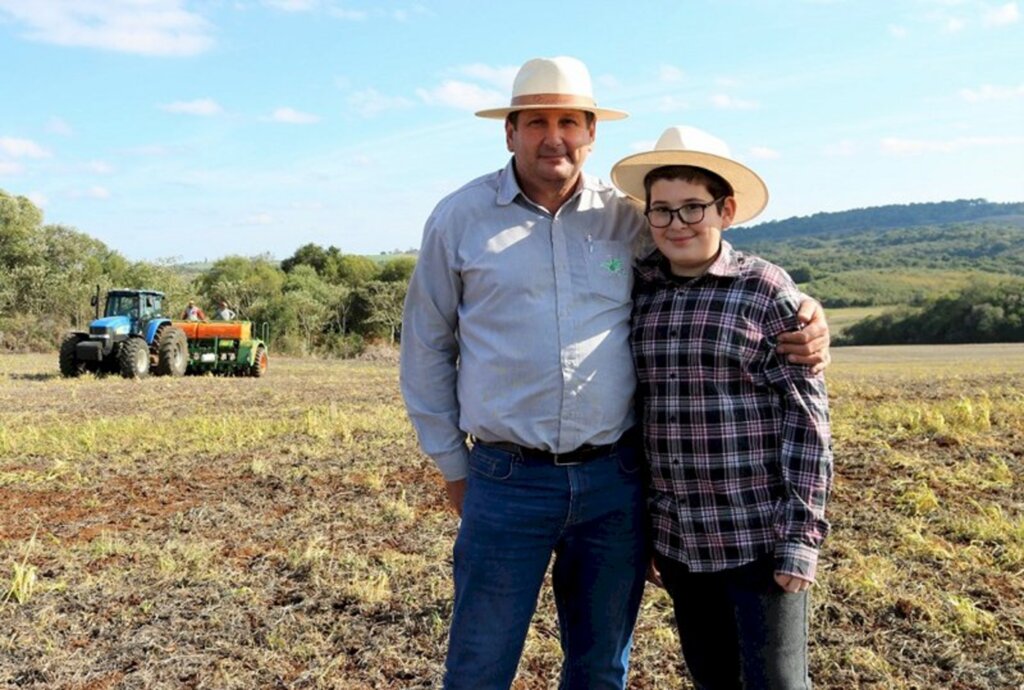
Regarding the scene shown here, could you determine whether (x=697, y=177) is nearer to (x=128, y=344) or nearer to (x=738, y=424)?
(x=738, y=424)

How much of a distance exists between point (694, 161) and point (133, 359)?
52.3ft

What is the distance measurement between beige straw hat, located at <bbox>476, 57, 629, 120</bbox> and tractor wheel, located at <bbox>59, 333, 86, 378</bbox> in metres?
17.1

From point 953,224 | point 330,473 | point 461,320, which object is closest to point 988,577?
point 461,320

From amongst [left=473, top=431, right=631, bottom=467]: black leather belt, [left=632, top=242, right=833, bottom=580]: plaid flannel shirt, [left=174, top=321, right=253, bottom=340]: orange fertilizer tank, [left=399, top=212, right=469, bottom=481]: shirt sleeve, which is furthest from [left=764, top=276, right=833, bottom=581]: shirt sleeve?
[left=174, top=321, right=253, bottom=340]: orange fertilizer tank

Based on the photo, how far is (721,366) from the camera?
2.31 m

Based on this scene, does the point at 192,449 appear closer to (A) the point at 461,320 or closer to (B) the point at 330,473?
(B) the point at 330,473

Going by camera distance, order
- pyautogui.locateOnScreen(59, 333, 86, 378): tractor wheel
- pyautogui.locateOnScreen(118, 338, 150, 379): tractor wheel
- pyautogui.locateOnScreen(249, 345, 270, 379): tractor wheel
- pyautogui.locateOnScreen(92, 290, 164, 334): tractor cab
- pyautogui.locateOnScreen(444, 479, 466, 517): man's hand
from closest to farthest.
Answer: pyautogui.locateOnScreen(444, 479, 466, 517): man's hand, pyautogui.locateOnScreen(118, 338, 150, 379): tractor wheel, pyautogui.locateOnScreen(59, 333, 86, 378): tractor wheel, pyautogui.locateOnScreen(92, 290, 164, 334): tractor cab, pyautogui.locateOnScreen(249, 345, 270, 379): tractor wheel

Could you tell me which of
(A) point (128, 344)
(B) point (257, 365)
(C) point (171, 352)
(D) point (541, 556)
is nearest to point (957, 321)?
(B) point (257, 365)

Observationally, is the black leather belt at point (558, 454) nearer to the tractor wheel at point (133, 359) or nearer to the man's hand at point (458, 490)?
the man's hand at point (458, 490)

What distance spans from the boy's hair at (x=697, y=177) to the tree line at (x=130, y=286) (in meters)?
30.6

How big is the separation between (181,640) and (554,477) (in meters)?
2.31

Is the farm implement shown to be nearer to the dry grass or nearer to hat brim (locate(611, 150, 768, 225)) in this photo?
the dry grass

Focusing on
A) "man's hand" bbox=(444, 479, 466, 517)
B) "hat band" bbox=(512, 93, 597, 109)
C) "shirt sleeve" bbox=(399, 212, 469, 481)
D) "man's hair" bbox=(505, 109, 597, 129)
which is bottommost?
"man's hand" bbox=(444, 479, 466, 517)

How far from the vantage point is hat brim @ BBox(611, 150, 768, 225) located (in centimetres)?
243
